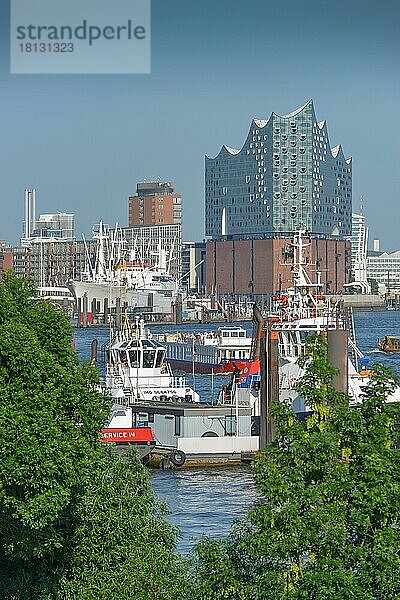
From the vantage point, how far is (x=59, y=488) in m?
8.12

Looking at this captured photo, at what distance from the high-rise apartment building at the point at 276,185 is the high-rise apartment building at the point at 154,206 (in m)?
7.84

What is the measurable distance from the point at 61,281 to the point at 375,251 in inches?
2635

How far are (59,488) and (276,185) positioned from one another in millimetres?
107141

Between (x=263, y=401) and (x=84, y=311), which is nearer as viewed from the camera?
(x=263, y=401)

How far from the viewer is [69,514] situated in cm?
934

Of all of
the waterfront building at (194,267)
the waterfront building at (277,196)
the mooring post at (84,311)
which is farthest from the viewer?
the waterfront building at (194,267)

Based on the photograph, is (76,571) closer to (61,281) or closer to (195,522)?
(195,522)

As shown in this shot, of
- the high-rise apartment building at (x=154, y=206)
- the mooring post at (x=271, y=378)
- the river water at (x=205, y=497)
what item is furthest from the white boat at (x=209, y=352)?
the high-rise apartment building at (x=154, y=206)

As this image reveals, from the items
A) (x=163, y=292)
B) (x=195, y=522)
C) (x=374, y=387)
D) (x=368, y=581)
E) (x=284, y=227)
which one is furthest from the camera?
(x=284, y=227)

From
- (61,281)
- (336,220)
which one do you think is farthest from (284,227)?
(61,281)

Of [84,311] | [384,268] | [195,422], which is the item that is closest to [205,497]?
[195,422]

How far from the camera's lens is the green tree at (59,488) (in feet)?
26.5

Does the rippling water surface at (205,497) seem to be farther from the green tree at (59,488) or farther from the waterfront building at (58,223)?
the waterfront building at (58,223)

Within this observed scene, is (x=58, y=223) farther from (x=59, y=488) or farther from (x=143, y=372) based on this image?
(x=59, y=488)
